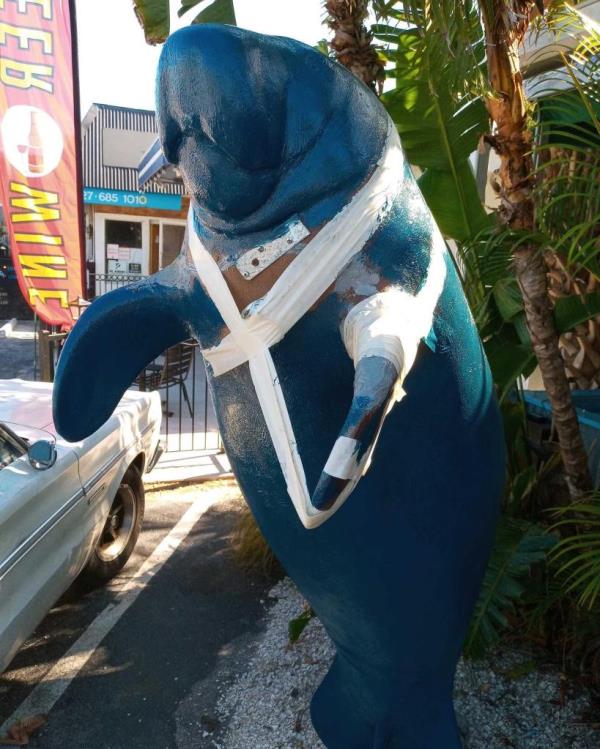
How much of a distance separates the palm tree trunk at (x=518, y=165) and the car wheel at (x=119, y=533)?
2543 millimetres

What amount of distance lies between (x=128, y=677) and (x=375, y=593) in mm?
2061

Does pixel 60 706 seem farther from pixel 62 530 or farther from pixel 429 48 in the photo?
pixel 429 48

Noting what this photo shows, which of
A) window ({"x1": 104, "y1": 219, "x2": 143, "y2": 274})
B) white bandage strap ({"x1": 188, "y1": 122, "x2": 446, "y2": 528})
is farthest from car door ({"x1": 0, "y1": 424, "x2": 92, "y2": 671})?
window ({"x1": 104, "y1": 219, "x2": 143, "y2": 274})

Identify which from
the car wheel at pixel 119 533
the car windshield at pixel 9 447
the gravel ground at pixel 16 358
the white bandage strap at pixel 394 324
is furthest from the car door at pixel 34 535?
the gravel ground at pixel 16 358

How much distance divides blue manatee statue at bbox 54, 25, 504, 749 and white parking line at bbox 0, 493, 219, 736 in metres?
1.90

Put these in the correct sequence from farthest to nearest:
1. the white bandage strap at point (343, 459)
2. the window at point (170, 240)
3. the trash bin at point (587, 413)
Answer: the window at point (170, 240), the trash bin at point (587, 413), the white bandage strap at point (343, 459)

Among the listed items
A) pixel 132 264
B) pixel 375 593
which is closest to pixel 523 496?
pixel 375 593

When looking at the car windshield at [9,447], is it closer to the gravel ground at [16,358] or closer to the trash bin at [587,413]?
the trash bin at [587,413]

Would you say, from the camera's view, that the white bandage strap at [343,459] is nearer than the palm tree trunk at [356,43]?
Yes

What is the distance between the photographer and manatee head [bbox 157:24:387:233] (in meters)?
1.22

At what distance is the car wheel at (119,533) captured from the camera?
12.5 ft

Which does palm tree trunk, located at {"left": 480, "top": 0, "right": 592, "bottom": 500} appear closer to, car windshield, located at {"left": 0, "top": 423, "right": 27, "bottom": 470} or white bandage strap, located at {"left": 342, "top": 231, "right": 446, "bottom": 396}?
white bandage strap, located at {"left": 342, "top": 231, "right": 446, "bottom": 396}

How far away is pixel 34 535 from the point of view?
2721 mm

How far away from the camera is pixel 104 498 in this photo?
359 cm
